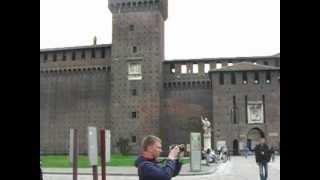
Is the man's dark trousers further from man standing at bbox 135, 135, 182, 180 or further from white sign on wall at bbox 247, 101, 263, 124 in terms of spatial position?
white sign on wall at bbox 247, 101, 263, 124

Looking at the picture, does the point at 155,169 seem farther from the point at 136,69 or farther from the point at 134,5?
the point at 134,5

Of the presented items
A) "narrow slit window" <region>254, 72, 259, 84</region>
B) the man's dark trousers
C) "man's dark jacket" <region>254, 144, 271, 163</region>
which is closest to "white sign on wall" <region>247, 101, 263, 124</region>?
"narrow slit window" <region>254, 72, 259, 84</region>

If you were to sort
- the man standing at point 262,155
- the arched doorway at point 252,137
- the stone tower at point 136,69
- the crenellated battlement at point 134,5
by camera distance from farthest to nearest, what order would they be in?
the crenellated battlement at point 134,5, the stone tower at point 136,69, the arched doorway at point 252,137, the man standing at point 262,155

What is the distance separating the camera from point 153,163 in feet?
7.84

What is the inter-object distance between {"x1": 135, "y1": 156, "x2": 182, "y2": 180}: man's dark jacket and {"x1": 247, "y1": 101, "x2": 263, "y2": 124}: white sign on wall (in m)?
35.8

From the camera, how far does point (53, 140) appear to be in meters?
40.2

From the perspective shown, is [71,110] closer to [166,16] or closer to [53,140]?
[53,140]

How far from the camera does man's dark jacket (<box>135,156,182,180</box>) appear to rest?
235 cm

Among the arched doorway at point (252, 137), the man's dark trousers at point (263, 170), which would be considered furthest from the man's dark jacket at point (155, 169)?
the arched doorway at point (252, 137)

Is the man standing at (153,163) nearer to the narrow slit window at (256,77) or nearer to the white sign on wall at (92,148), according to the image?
the white sign on wall at (92,148)

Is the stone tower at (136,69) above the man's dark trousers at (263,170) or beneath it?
above

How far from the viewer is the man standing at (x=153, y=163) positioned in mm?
2352
